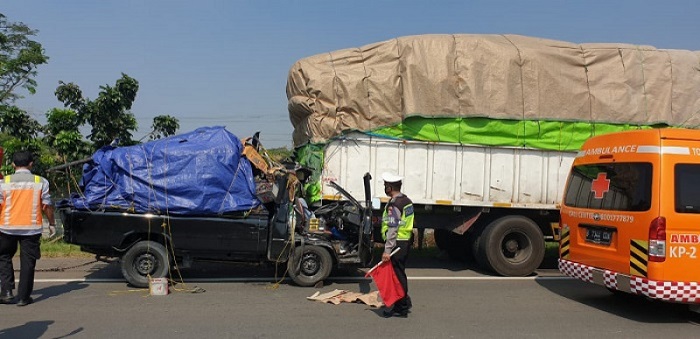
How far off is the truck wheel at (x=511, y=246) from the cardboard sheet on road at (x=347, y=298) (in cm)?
266

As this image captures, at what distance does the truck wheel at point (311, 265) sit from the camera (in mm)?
7855

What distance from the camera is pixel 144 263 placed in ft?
25.2

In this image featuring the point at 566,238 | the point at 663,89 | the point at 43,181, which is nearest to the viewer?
the point at 43,181

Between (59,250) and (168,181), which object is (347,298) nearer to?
(168,181)

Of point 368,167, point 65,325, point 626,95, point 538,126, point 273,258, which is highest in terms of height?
point 626,95

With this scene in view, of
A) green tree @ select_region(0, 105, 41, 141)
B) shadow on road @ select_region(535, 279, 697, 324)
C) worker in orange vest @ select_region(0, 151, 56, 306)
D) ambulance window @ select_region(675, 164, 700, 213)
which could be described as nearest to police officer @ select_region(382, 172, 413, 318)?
shadow on road @ select_region(535, 279, 697, 324)

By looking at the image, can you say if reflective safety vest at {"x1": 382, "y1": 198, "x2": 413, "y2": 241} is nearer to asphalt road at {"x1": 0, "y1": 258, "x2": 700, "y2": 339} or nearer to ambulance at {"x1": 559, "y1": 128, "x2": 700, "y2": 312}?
asphalt road at {"x1": 0, "y1": 258, "x2": 700, "y2": 339}

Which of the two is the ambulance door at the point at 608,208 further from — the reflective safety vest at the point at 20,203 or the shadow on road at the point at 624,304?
the reflective safety vest at the point at 20,203

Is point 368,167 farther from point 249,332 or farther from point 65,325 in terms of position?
point 65,325

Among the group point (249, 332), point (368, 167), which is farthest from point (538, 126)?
point (249, 332)

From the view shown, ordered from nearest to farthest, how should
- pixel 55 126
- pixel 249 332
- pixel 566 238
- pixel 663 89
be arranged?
1. pixel 249 332
2. pixel 566 238
3. pixel 663 89
4. pixel 55 126

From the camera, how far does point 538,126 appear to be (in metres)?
9.14

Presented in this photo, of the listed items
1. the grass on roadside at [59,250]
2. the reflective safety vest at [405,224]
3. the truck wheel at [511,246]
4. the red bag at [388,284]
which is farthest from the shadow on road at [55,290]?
the truck wheel at [511,246]

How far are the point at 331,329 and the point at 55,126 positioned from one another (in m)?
9.46
